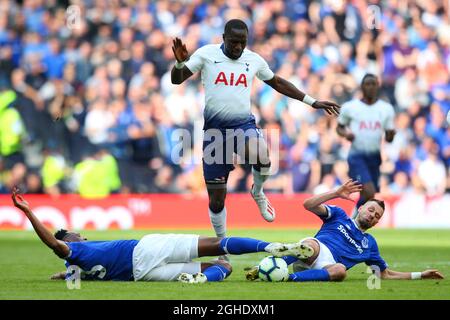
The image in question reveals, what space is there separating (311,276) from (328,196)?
918mm

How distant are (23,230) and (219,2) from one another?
8289mm

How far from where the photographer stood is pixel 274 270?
39.3 ft

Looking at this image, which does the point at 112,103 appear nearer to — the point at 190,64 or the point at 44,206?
the point at 44,206

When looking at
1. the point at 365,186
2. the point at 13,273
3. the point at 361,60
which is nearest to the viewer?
the point at 13,273

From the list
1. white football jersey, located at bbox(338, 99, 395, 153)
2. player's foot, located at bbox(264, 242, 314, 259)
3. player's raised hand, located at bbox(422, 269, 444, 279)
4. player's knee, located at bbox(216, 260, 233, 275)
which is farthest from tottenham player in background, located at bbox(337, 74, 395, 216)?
player's foot, located at bbox(264, 242, 314, 259)

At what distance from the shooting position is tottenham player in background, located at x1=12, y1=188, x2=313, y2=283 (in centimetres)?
1172

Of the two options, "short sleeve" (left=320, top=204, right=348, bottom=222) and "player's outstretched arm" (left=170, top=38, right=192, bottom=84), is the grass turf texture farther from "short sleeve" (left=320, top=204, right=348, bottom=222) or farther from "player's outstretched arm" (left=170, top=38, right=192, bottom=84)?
"player's outstretched arm" (left=170, top=38, right=192, bottom=84)

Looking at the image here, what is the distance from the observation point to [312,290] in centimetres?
1105

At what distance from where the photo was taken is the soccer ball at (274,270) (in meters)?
11.9

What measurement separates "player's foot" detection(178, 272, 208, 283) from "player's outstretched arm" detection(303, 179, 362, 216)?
1.41 metres

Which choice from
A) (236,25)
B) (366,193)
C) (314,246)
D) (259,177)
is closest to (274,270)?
(314,246)

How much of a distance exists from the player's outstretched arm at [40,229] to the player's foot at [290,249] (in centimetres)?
220

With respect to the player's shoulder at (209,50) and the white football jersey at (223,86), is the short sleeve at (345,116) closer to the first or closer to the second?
the white football jersey at (223,86)
